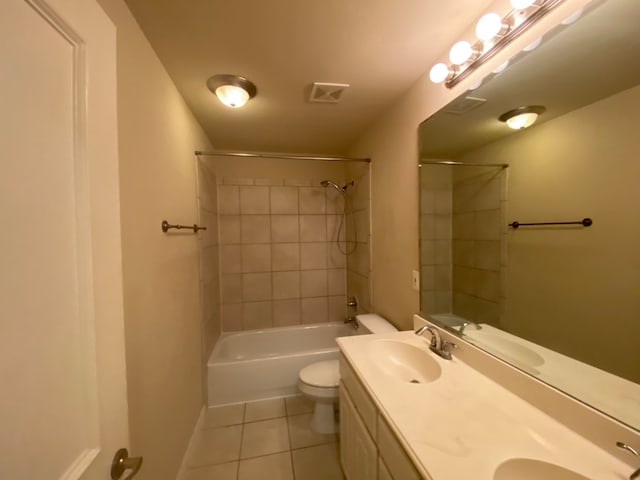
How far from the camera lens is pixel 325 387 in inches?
71.4

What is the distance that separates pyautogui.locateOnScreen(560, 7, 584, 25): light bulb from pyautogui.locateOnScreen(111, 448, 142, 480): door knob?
5.38 feet

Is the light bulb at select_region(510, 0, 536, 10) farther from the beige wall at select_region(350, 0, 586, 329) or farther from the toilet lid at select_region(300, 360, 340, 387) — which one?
the toilet lid at select_region(300, 360, 340, 387)

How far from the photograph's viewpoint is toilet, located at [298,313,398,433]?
182 centimetres

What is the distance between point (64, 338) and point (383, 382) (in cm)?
100

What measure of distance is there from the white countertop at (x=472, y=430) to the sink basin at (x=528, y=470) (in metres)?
0.01

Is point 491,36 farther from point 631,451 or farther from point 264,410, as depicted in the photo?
point 264,410

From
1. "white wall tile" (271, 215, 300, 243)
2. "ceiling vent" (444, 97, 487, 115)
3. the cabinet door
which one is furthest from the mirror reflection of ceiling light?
"white wall tile" (271, 215, 300, 243)

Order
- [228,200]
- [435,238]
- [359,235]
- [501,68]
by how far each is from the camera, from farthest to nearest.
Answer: [228,200] < [359,235] < [435,238] < [501,68]

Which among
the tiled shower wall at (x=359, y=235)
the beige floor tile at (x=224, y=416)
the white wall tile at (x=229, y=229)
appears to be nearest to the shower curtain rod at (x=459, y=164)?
the tiled shower wall at (x=359, y=235)

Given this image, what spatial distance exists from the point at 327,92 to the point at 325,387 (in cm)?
198

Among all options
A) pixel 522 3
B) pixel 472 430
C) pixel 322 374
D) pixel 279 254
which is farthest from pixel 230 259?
pixel 522 3

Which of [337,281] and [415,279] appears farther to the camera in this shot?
[337,281]

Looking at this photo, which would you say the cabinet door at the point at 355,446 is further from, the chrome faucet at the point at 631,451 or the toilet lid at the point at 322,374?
the chrome faucet at the point at 631,451

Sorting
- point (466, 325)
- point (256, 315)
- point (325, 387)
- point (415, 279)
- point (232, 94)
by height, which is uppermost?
point (232, 94)
